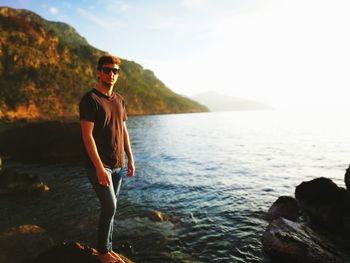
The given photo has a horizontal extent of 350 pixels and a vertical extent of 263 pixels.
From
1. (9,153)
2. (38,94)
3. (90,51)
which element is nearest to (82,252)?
(9,153)

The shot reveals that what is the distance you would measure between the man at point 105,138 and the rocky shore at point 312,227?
191 inches

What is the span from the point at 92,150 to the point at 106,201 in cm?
102

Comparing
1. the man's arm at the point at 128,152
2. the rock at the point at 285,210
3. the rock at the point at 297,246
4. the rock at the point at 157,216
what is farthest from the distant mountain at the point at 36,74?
the rock at the point at 297,246

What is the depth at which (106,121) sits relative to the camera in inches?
177

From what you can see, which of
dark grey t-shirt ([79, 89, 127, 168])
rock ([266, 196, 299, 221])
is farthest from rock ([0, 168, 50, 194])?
rock ([266, 196, 299, 221])

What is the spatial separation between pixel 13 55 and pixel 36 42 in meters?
18.0

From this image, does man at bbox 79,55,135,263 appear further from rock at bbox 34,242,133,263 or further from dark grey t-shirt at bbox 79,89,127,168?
rock at bbox 34,242,133,263

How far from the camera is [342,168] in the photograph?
2217 cm

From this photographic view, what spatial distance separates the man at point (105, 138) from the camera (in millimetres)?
4199

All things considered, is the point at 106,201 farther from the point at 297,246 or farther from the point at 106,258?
the point at 297,246

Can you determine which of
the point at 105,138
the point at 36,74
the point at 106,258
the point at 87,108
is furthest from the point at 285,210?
the point at 36,74

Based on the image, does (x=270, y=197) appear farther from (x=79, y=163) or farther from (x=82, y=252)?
(x=79, y=163)

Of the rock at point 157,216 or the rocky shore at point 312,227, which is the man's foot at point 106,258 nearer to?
the rocky shore at point 312,227

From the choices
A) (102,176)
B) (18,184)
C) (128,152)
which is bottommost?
(18,184)
